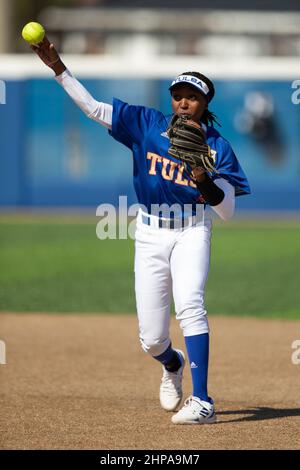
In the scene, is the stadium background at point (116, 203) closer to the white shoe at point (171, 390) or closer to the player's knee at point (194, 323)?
the white shoe at point (171, 390)

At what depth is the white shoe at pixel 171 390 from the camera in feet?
20.2

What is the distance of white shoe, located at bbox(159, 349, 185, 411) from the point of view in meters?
6.17

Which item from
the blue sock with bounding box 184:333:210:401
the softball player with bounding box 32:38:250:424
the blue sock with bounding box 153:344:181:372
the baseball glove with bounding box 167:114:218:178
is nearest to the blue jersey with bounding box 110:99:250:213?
the softball player with bounding box 32:38:250:424

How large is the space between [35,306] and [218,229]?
420 inches

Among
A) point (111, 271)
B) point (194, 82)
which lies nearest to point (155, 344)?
point (194, 82)

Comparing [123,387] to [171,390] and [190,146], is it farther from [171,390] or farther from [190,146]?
[190,146]

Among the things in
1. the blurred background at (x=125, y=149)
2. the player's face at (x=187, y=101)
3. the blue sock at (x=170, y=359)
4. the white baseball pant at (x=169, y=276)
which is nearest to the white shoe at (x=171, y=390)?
the blue sock at (x=170, y=359)

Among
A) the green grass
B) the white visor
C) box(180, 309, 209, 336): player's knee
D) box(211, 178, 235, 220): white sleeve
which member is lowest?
the green grass

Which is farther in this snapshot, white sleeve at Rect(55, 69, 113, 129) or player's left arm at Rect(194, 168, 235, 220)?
white sleeve at Rect(55, 69, 113, 129)

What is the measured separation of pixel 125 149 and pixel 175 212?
66.7 feet

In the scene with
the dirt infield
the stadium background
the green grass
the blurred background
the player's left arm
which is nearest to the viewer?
the dirt infield

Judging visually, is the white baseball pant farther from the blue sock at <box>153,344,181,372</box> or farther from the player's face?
the player's face

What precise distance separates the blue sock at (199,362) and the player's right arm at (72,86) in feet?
4.49

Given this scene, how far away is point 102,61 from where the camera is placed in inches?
1043
